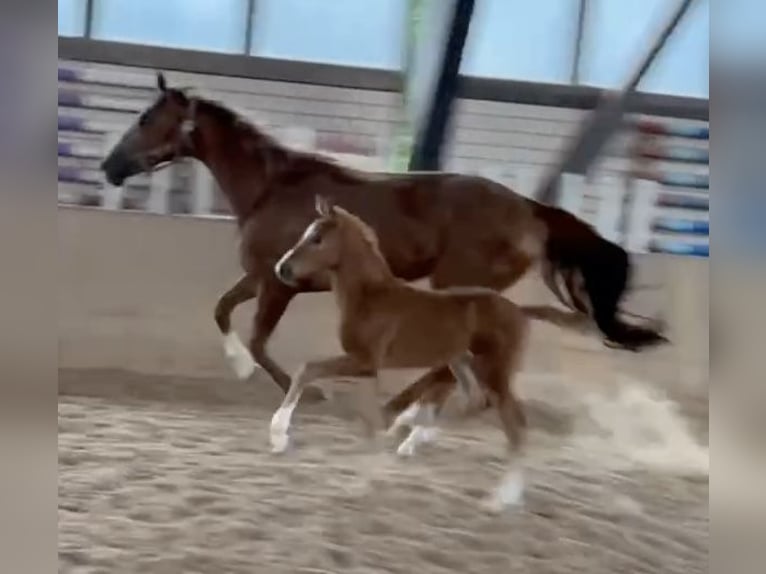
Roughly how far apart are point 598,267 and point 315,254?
12.5 inches

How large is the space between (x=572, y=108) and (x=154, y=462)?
599 mm

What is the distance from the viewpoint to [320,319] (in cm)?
114

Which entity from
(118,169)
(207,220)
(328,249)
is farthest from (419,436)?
(118,169)

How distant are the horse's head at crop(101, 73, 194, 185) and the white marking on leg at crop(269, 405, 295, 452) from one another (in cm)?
30

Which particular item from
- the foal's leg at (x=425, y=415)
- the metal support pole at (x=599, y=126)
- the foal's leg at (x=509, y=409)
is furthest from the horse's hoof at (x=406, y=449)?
the metal support pole at (x=599, y=126)

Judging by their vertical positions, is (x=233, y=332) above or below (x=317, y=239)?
below

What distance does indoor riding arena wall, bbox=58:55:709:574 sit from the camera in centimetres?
110

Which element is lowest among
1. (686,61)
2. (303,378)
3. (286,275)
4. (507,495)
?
(507,495)

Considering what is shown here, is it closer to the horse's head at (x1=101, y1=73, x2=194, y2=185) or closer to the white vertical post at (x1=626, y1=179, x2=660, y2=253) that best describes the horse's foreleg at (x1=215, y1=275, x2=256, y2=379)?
the horse's head at (x1=101, y1=73, x2=194, y2=185)

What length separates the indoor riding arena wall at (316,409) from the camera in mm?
1101

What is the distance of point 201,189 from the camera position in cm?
116

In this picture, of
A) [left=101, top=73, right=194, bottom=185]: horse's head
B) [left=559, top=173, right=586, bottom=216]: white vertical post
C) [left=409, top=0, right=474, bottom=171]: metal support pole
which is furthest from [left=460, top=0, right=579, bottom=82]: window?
[left=101, top=73, right=194, bottom=185]: horse's head

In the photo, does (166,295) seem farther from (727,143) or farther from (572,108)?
(727,143)

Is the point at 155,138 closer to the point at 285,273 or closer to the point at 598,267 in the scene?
the point at 285,273
